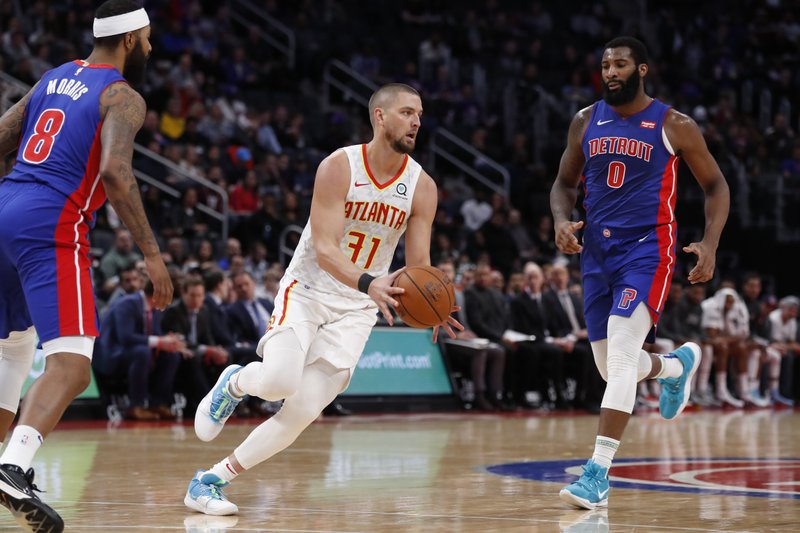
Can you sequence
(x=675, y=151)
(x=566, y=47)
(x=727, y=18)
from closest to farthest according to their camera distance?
(x=675, y=151), (x=566, y=47), (x=727, y=18)

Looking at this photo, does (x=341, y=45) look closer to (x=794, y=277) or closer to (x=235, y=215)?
(x=235, y=215)

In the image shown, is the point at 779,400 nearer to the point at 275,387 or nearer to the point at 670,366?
the point at 670,366

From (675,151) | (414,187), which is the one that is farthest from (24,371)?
(675,151)

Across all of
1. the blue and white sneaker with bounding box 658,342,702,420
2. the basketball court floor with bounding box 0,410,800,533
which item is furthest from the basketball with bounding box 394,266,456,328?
the blue and white sneaker with bounding box 658,342,702,420

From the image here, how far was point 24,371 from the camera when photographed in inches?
204

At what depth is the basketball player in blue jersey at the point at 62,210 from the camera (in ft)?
15.7

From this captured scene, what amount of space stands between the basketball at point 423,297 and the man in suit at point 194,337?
7.61m

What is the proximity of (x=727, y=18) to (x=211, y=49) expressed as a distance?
12486 millimetres

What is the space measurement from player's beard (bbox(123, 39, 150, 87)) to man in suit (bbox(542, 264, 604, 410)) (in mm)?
10894

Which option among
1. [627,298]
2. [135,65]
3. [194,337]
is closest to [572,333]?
[194,337]

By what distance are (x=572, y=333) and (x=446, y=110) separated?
725cm

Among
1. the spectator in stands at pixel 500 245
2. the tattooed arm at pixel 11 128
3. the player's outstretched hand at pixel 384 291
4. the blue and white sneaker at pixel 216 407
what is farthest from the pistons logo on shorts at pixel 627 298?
the spectator in stands at pixel 500 245

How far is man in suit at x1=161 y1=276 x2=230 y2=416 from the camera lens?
41.9ft

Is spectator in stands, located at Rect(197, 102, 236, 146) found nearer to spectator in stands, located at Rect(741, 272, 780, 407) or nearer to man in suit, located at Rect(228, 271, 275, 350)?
man in suit, located at Rect(228, 271, 275, 350)
